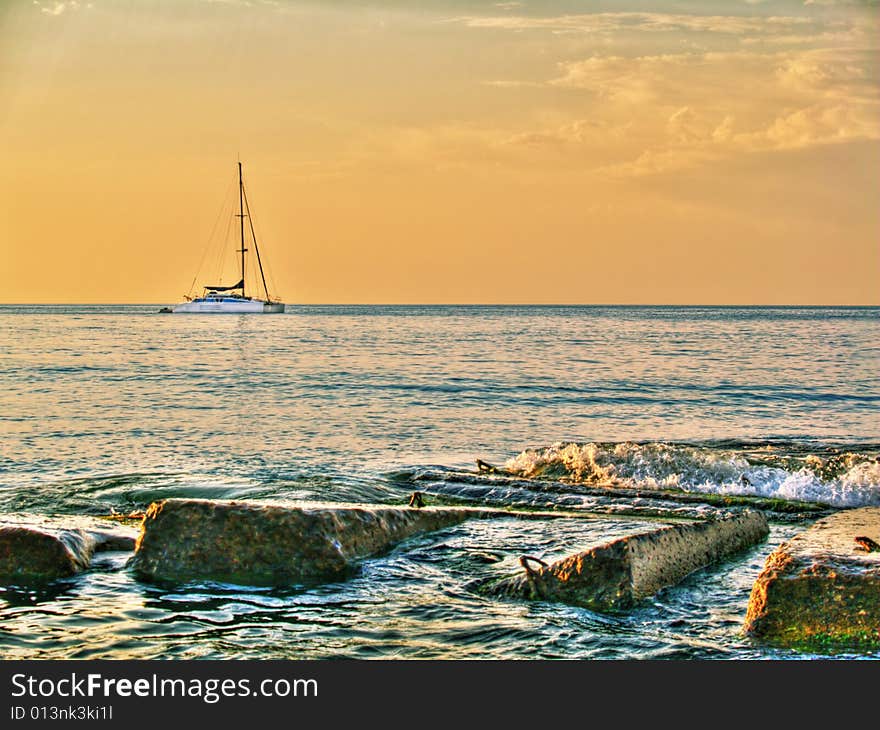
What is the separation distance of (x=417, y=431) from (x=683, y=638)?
10.8 meters

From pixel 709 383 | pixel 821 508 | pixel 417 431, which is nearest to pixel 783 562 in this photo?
pixel 821 508

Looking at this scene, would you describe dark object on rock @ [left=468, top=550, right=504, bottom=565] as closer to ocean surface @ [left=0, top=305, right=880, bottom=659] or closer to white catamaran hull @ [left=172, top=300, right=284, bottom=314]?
ocean surface @ [left=0, top=305, right=880, bottom=659]

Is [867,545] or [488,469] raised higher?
[867,545]

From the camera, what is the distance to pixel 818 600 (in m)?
5.25

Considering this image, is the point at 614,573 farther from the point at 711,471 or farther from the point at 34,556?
the point at 711,471

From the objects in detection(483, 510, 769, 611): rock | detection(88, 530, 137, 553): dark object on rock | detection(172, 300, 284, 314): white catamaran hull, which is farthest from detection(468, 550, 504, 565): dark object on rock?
detection(172, 300, 284, 314): white catamaran hull

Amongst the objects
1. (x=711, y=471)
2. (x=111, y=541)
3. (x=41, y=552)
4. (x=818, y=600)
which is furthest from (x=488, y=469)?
(x=818, y=600)

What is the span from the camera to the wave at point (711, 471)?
9.91 meters

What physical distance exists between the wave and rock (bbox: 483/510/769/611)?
3.84 meters

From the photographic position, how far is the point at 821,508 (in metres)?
9.17

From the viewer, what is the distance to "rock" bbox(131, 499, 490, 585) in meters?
6.38

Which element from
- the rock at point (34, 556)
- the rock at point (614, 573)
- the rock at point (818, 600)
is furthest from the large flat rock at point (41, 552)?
the rock at point (818, 600)

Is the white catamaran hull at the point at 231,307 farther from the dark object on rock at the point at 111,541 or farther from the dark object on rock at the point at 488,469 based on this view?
the dark object on rock at the point at 111,541

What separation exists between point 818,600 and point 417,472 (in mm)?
6434
